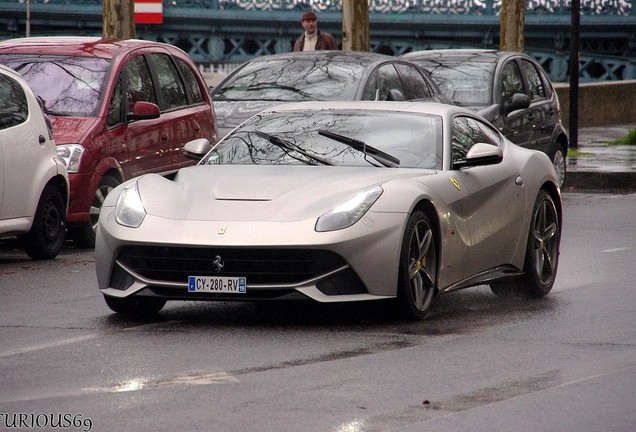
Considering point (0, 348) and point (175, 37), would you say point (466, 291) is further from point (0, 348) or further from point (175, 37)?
point (175, 37)

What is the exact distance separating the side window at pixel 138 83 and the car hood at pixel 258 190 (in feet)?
16.8

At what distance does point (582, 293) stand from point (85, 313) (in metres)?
3.40

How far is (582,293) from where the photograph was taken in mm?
10891

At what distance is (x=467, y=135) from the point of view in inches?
419

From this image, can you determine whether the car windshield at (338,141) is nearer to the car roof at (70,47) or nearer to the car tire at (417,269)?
the car tire at (417,269)

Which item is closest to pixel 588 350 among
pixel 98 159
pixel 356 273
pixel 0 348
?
pixel 356 273

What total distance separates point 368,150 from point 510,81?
10.5 m

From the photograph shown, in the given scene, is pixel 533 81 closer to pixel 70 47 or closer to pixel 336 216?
pixel 70 47

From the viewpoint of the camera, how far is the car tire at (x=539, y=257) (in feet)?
35.2

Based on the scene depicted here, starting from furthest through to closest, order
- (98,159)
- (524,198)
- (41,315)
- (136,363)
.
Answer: (98,159) → (524,198) → (41,315) → (136,363)

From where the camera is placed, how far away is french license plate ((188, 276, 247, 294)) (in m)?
8.90

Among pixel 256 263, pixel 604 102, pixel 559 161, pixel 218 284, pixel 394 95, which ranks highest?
pixel 394 95

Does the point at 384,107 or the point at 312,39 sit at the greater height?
the point at 384,107

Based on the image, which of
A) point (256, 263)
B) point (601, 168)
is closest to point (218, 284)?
point (256, 263)
